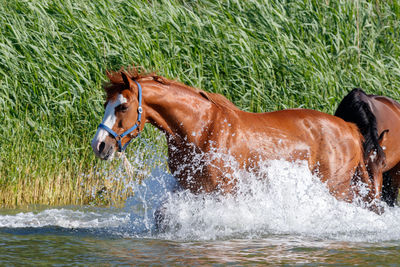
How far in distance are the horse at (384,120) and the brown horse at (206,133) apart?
1.58 feet

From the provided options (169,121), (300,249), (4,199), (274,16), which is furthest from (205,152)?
(274,16)

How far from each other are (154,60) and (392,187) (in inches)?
124

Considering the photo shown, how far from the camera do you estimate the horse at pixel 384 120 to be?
6.31m

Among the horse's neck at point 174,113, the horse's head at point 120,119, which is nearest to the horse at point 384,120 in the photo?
Answer: the horse's neck at point 174,113

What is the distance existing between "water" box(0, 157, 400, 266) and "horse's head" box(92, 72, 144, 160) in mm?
661

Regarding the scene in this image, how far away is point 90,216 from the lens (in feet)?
22.5

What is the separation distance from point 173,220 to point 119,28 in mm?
3603

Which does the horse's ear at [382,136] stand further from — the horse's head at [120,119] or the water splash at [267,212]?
the horse's head at [120,119]

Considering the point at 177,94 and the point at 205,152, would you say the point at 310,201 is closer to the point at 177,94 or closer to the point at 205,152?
the point at 205,152

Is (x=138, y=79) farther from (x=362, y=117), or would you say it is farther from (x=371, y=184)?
(x=371, y=184)

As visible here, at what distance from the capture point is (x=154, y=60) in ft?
26.8

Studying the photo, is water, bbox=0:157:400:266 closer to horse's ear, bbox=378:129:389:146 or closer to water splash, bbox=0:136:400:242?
water splash, bbox=0:136:400:242

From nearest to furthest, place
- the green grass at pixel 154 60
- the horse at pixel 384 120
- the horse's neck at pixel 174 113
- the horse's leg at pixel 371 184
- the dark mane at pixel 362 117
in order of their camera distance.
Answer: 1. the horse's neck at pixel 174 113
2. the horse's leg at pixel 371 184
3. the dark mane at pixel 362 117
4. the horse at pixel 384 120
5. the green grass at pixel 154 60

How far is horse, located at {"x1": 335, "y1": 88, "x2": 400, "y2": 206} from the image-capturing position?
249 inches
